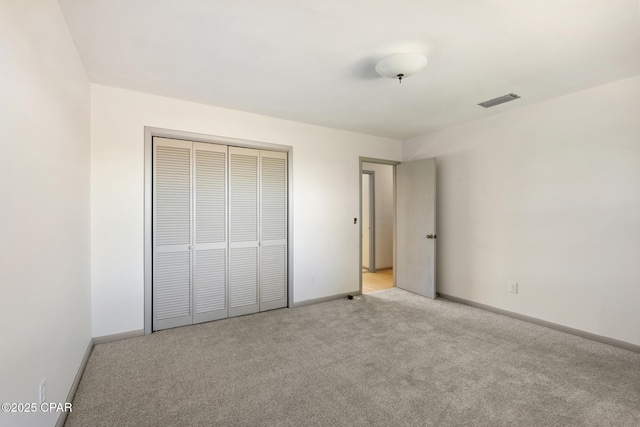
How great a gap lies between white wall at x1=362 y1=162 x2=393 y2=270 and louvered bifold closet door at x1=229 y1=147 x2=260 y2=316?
331 cm

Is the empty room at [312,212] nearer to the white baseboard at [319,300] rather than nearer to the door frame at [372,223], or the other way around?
the white baseboard at [319,300]

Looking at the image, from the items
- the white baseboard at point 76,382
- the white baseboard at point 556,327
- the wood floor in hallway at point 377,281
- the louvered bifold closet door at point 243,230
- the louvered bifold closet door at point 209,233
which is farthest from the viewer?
the wood floor in hallway at point 377,281

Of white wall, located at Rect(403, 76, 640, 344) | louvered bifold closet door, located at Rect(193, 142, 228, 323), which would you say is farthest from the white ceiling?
louvered bifold closet door, located at Rect(193, 142, 228, 323)

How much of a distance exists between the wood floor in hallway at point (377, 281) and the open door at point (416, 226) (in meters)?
0.34

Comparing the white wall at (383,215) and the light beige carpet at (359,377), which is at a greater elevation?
the white wall at (383,215)

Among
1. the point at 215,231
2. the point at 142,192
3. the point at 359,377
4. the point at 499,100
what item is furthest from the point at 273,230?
the point at 499,100

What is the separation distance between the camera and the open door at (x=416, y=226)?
432cm

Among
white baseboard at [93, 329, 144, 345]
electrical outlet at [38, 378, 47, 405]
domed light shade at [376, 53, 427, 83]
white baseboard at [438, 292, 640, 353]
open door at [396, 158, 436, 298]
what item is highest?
domed light shade at [376, 53, 427, 83]

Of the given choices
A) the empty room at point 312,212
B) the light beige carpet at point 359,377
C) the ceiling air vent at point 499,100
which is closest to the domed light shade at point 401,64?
the empty room at point 312,212

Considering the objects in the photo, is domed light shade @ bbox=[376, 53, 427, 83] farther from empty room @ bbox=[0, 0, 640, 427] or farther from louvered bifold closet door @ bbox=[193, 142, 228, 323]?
louvered bifold closet door @ bbox=[193, 142, 228, 323]

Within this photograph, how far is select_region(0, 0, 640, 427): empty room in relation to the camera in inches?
68.7

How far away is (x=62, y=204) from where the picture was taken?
185 cm

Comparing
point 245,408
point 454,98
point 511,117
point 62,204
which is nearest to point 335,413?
point 245,408

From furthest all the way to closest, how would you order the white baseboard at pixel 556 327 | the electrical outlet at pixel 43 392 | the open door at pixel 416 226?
the open door at pixel 416 226
the white baseboard at pixel 556 327
the electrical outlet at pixel 43 392
